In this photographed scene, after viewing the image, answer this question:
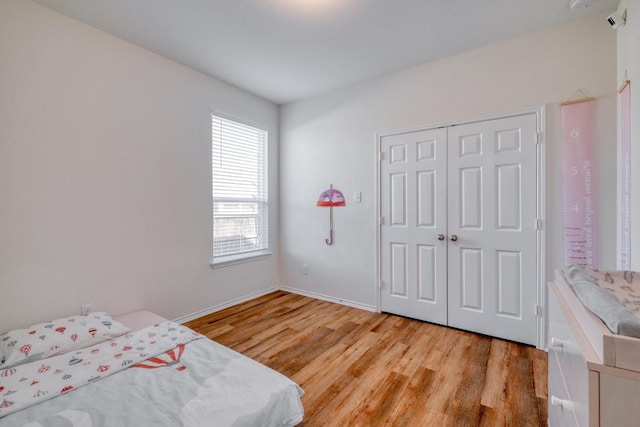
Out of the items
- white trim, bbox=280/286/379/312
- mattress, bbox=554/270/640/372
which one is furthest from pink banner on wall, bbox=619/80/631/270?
white trim, bbox=280/286/379/312

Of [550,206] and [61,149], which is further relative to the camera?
[550,206]

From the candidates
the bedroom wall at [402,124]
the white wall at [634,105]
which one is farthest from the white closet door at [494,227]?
the white wall at [634,105]

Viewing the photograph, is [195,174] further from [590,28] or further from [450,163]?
[590,28]

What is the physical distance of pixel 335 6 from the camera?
2.12 meters

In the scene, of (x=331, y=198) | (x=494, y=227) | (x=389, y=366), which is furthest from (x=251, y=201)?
(x=494, y=227)

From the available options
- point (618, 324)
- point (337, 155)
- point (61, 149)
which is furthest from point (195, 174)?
point (618, 324)

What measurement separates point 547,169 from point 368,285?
212 cm

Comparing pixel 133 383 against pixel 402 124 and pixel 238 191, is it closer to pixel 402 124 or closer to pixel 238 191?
pixel 238 191

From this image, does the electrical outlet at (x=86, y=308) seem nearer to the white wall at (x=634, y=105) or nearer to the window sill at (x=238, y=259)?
the window sill at (x=238, y=259)

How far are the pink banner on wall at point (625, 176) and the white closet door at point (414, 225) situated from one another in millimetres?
1236

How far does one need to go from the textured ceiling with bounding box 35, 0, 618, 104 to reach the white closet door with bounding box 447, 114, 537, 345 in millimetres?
802

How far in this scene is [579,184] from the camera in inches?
87.5

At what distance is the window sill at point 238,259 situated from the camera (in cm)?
335

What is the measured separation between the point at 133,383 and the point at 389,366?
172 centimetres
